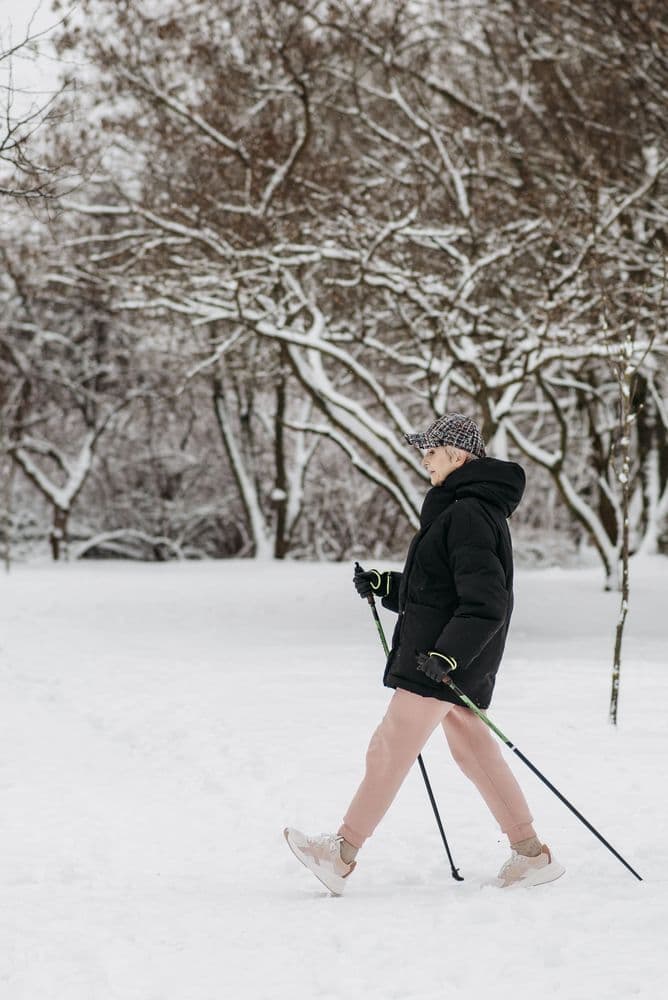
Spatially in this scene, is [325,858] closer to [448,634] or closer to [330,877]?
[330,877]

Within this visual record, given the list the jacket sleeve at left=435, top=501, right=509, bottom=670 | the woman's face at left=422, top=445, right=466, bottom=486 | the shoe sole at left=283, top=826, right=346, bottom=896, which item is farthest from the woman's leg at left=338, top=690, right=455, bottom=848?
the woman's face at left=422, top=445, right=466, bottom=486

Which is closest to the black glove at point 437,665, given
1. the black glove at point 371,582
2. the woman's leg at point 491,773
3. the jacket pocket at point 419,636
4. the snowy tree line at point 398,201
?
the jacket pocket at point 419,636

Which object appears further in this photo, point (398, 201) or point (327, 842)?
point (398, 201)

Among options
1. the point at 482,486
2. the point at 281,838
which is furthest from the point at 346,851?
the point at 482,486

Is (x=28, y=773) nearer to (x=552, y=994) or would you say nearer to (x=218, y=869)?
(x=218, y=869)

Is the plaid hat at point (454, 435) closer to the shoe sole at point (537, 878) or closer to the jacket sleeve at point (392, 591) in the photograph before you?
the jacket sleeve at point (392, 591)

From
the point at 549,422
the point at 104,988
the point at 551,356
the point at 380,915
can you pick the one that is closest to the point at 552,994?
the point at 380,915

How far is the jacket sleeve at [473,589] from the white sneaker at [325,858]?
0.85 meters

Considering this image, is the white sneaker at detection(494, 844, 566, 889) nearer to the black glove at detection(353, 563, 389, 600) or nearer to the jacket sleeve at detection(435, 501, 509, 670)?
the jacket sleeve at detection(435, 501, 509, 670)

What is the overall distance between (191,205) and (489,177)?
3662mm

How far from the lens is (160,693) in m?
8.20

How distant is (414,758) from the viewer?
12.8 ft

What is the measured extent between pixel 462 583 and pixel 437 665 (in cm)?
30

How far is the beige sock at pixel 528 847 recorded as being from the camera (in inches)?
156
